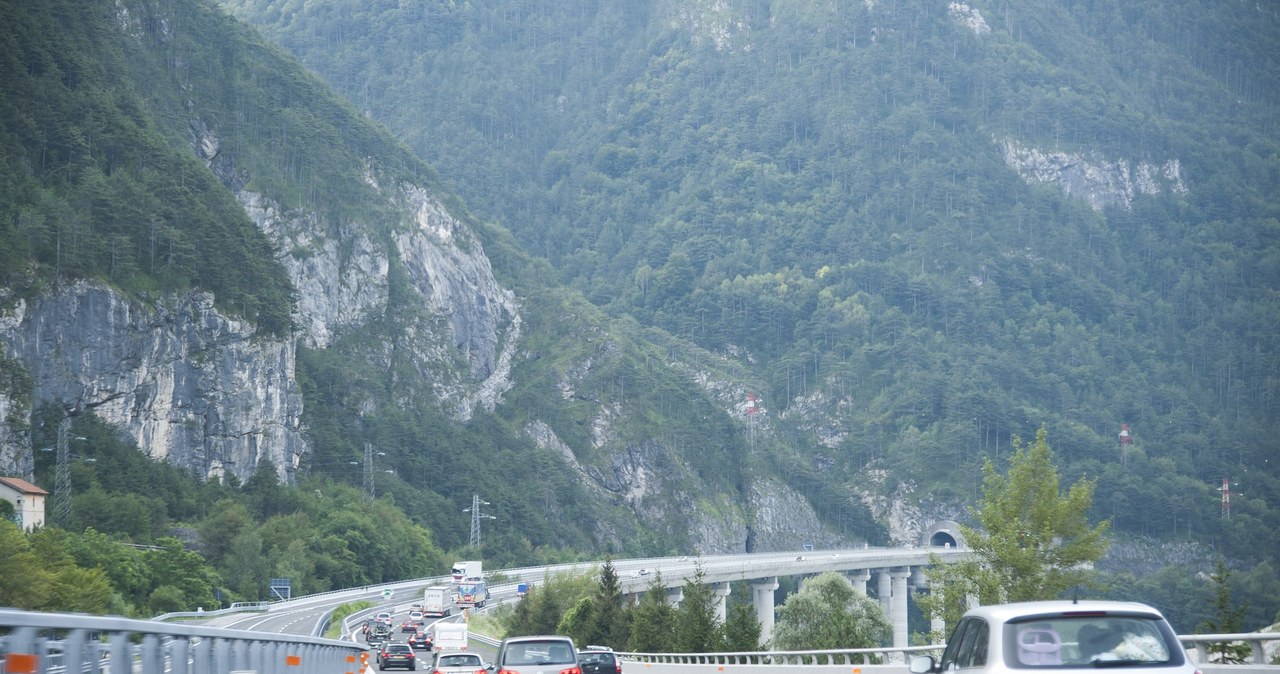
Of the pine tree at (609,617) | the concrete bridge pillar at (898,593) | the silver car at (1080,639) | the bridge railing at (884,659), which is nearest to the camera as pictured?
the silver car at (1080,639)

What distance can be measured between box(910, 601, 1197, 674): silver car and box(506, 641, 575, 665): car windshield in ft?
51.0

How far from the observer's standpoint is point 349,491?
586ft

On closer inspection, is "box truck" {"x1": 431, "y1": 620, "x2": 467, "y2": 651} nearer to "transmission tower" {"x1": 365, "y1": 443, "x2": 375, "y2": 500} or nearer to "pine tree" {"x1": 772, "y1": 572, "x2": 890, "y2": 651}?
"pine tree" {"x1": 772, "y1": 572, "x2": 890, "y2": 651}

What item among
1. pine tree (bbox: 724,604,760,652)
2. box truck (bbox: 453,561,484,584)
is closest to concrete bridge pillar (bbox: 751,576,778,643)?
box truck (bbox: 453,561,484,584)

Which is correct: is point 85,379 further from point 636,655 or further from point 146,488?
point 636,655

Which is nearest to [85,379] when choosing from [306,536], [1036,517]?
[306,536]

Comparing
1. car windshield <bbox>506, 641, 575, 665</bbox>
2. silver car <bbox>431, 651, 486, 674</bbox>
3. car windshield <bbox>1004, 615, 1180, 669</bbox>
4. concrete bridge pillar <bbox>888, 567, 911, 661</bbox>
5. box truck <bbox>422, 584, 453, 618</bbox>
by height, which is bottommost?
concrete bridge pillar <bbox>888, 567, 911, 661</bbox>

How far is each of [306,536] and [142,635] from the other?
142 meters

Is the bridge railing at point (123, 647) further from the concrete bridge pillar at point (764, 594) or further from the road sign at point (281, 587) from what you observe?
the concrete bridge pillar at point (764, 594)

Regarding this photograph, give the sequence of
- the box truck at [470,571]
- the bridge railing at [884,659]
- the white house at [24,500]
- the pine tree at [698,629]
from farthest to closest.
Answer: the box truck at [470,571]
the white house at [24,500]
the pine tree at [698,629]
the bridge railing at [884,659]

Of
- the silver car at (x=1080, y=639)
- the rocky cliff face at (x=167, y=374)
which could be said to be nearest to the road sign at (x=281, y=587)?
the rocky cliff face at (x=167, y=374)

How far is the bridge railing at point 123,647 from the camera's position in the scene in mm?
9734

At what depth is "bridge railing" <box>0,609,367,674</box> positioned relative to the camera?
9734 mm

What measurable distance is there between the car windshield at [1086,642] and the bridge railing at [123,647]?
7704mm
